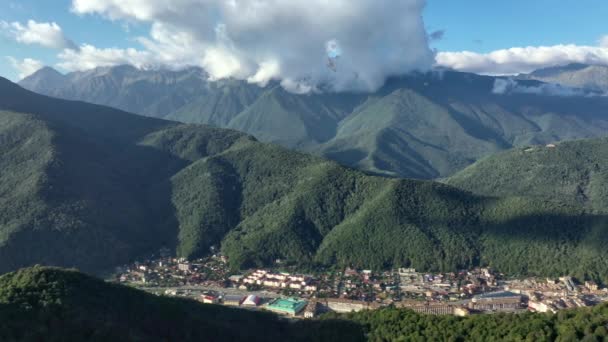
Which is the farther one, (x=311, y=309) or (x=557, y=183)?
(x=557, y=183)

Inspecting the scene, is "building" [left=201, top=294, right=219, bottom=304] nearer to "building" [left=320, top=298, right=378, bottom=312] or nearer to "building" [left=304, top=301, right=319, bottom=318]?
"building" [left=304, top=301, right=319, bottom=318]

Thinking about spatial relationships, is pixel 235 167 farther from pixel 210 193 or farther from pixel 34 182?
pixel 34 182

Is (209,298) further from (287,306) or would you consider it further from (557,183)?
(557,183)

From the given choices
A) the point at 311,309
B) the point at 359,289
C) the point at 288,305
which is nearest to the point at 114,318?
the point at 288,305

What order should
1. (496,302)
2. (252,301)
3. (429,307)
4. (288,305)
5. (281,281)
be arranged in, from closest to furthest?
(288,305), (429,307), (252,301), (496,302), (281,281)

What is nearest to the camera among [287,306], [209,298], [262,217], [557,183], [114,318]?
[114,318]

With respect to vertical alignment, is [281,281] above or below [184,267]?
below

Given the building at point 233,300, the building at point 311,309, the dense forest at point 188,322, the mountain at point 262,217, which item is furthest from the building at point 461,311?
the building at point 233,300

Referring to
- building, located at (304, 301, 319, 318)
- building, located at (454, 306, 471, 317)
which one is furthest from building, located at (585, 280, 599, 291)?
building, located at (304, 301, 319, 318)
